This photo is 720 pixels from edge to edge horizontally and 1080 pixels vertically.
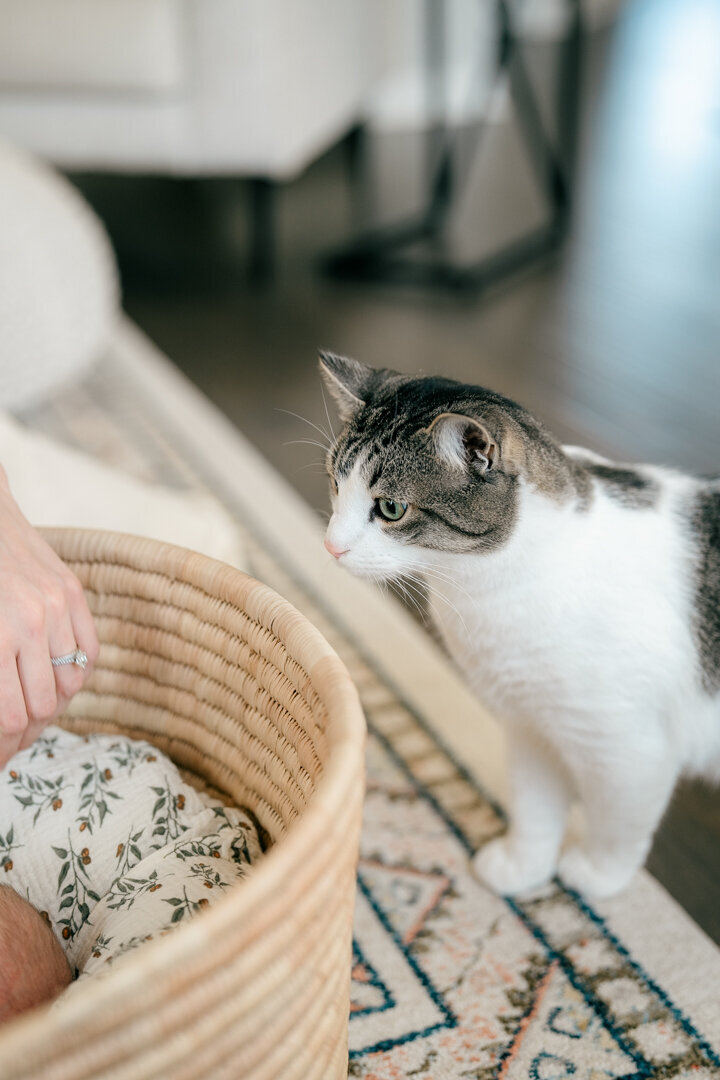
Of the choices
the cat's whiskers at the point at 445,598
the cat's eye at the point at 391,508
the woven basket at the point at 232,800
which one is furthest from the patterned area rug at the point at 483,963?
the cat's eye at the point at 391,508

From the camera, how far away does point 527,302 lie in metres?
2.35

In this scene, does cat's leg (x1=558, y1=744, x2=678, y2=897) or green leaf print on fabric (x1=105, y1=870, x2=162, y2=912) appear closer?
green leaf print on fabric (x1=105, y1=870, x2=162, y2=912)

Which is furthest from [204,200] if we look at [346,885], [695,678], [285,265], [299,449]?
[346,885]

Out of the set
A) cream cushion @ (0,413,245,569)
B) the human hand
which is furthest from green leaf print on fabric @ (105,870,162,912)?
cream cushion @ (0,413,245,569)

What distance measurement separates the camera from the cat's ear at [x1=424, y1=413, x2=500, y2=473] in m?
0.67

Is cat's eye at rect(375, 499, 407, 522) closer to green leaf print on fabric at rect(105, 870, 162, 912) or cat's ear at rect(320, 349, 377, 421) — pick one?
cat's ear at rect(320, 349, 377, 421)

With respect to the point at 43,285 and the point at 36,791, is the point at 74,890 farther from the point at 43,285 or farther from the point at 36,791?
the point at 43,285

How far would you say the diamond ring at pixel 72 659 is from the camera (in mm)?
693

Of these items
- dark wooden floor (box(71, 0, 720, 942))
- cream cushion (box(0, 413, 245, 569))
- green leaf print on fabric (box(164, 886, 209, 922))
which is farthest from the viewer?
dark wooden floor (box(71, 0, 720, 942))

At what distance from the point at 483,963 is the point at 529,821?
13 centimetres

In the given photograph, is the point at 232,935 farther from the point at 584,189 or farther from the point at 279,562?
the point at 584,189

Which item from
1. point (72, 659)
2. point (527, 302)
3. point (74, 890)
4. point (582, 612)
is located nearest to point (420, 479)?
point (582, 612)

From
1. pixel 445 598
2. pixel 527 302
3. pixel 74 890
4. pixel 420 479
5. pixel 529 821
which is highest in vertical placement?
pixel 420 479

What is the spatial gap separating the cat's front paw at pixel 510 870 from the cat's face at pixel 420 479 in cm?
32
